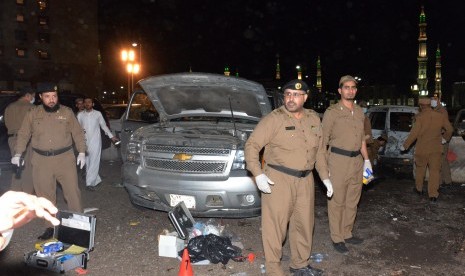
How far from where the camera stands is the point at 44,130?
219 inches

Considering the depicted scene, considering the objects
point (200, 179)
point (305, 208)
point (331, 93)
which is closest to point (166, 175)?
point (200, 179)

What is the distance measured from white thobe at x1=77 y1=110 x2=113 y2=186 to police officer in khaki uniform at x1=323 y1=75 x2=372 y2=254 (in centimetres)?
479

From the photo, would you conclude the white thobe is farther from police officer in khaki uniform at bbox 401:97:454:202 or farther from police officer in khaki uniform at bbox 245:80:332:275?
police officer in khaki uniform at bbox 401:97:454:202

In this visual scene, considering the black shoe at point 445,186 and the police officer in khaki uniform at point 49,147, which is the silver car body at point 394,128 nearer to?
the black shoe at point 445,186

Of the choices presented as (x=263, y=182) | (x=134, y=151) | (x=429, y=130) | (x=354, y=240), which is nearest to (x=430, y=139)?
(x=429, y=130)

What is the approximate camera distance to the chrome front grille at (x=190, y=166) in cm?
559

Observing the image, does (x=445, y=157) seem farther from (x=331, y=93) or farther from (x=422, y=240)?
(x=331, y=93)

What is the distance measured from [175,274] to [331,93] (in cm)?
14898

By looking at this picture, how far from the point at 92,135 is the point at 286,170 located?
5369mm

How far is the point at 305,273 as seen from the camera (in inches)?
175

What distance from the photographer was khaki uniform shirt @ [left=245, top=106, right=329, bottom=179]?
4.27 meters

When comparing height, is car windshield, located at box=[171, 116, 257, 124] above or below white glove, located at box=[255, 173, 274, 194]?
above

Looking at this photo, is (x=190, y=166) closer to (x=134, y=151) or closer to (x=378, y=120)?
(x=134, y=151)

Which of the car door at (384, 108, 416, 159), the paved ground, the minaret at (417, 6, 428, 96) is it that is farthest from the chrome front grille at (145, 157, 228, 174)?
the minaret at (417, 6, 428, 96)
